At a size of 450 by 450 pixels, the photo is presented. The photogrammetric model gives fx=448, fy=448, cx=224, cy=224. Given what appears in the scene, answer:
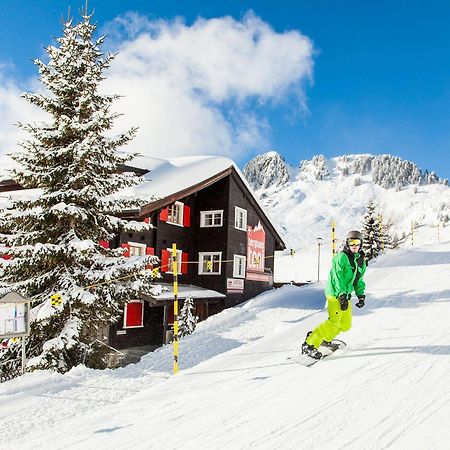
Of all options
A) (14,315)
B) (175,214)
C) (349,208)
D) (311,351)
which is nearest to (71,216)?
(14,315)

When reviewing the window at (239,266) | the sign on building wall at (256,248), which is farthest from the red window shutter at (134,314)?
the sign on building wall at (256,248)

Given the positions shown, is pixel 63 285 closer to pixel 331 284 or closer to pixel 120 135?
pixel 120 135

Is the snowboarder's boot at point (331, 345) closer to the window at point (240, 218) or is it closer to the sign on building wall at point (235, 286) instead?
the sign on building wall at point (235, 286)

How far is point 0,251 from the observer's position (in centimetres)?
1127

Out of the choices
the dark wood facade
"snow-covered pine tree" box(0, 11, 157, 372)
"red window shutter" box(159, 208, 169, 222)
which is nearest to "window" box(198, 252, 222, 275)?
the dark wood facade

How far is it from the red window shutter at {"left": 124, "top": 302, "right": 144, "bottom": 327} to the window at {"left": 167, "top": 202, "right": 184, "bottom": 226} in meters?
4.68

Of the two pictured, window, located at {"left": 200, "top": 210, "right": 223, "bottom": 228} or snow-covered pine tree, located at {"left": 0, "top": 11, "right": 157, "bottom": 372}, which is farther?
window, located at {"left": 200, "top": 210, "right": 223, "bottom": 228}

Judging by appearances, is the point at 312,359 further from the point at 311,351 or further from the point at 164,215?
the point at 164,215

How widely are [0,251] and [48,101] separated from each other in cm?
443

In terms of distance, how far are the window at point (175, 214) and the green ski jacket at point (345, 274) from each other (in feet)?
55.5

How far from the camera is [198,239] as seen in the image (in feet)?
83.5

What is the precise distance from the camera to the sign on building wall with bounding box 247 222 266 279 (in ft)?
89.7

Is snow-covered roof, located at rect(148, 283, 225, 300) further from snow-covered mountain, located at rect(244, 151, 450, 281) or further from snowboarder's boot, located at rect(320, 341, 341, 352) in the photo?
snow-covered mountain, located at rect(244, 151, 450, 281)

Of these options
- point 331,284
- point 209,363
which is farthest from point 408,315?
point 209,363
